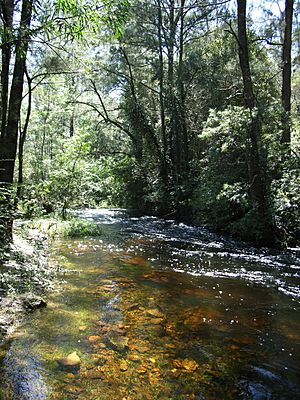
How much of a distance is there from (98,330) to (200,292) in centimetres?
202

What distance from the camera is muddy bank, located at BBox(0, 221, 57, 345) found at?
3.80 m

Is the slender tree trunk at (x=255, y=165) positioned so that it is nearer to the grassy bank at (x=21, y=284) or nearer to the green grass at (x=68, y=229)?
the green grass at (x=68, y=229)

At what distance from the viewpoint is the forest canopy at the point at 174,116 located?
20.9 ft

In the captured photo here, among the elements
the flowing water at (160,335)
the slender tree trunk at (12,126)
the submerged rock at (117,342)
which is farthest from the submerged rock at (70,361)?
the slender tree trunk at (12,126)

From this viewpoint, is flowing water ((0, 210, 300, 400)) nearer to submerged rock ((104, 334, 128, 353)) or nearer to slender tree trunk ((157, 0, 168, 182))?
submerged rock ((104, 334, 128, 353))

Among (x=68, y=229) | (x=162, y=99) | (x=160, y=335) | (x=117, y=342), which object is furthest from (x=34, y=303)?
(x=162, y=99)

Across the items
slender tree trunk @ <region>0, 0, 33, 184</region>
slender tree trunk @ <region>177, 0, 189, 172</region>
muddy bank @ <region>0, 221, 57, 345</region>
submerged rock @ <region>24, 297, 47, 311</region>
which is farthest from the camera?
slender tree trunk @ <region>177, 0, 189, 172</region>

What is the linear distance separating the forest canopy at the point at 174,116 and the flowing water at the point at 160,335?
1.74 meters

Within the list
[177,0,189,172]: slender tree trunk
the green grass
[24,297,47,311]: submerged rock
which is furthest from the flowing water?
[177,0,189,172]: slender tree trunk

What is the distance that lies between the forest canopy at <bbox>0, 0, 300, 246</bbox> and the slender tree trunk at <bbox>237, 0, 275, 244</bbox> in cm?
3

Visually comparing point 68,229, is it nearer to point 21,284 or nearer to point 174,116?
point 21,284

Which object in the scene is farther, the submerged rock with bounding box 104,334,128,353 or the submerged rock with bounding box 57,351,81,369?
the submerged rock with bounding box 104,334,128,353

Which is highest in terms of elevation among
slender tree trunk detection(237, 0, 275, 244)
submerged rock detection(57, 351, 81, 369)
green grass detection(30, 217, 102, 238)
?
slender tree trunk detection(237, 0, 275, 244)

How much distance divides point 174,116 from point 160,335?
1484cm
